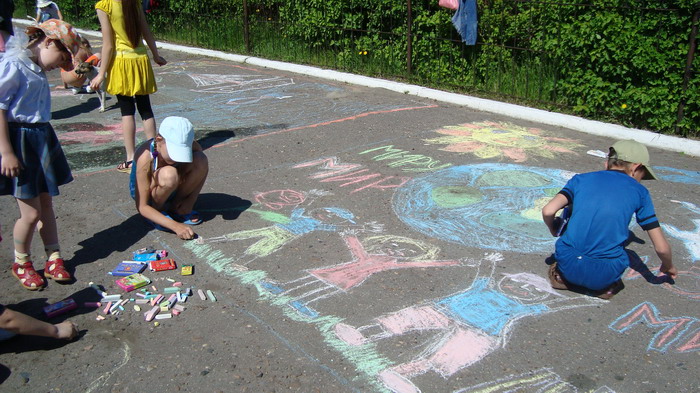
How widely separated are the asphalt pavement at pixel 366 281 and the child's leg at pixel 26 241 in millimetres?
74

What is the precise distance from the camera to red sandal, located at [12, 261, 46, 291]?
11.0 feet

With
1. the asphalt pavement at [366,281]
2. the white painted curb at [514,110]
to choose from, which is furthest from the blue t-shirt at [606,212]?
the white painted curb at [514,110]

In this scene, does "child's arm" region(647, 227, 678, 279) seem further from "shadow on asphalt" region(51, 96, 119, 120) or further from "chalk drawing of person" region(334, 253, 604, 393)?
"shadow on asphalt" region(51, 96, 119, 120)

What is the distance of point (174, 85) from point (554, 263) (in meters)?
6.99

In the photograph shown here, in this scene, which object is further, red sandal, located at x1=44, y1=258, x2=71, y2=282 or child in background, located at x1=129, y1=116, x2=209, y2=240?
child in background, located at x1=129, y1=116, x2=209, y2=240

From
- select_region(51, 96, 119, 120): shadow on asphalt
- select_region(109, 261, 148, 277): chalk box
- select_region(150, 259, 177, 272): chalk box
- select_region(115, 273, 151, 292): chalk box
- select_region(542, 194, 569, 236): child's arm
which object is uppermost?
select_region(542, 194, 569, 236): child's arm

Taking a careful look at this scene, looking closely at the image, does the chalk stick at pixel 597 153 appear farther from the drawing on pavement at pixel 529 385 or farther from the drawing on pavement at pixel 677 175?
the drawing on pavement at pixel 529 385

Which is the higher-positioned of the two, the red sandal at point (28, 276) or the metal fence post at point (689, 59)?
the metal fence post at point (689, 59)

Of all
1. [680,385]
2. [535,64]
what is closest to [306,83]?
[535,64]

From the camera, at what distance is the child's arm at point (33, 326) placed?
→ 2.62 meters

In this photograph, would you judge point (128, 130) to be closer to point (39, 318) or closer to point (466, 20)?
point (39, 318)

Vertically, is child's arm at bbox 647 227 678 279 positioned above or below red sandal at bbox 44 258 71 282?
above

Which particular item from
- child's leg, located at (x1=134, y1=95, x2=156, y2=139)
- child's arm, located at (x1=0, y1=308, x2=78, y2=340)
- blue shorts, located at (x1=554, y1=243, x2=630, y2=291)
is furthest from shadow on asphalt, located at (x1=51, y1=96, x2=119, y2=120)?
blue shorts, located at (x1=554, y1=243, x2=630, y2=291)

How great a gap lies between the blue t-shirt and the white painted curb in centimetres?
330
